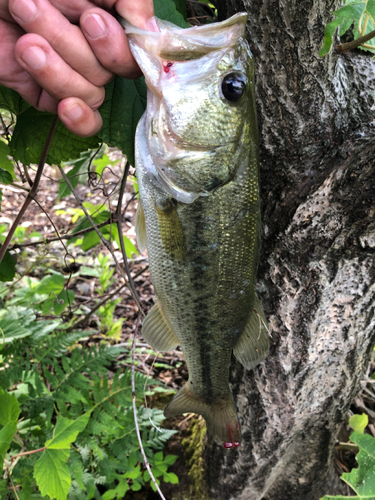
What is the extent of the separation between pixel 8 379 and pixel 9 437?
0.96 m

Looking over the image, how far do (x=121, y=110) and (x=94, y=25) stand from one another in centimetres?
36

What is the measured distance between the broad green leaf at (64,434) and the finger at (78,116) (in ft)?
4.36

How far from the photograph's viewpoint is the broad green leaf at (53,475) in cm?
161

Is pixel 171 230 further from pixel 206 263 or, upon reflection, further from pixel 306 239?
pixel 306 239

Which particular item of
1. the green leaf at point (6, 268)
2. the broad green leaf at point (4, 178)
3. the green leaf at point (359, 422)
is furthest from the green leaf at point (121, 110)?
the green leaf at point (359, 422)

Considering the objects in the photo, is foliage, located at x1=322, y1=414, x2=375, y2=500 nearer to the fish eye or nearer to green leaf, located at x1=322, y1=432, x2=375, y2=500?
green leaf, located at x1=322, y1=432, x2=375, y2=500

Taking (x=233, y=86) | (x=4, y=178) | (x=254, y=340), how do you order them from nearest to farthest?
(x=233, y=86) → (x=254, y=340) → (x=4, y=178)

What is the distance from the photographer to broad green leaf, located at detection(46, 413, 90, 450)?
66.4 inches

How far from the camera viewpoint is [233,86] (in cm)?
127

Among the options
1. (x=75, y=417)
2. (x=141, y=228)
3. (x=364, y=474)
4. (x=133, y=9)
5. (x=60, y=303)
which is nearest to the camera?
(x=133, y=9)

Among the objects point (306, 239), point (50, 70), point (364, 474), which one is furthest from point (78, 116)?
point (364, 474)

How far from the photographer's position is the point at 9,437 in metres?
1.53

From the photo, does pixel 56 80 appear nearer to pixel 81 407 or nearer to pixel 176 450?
pixel 81 407

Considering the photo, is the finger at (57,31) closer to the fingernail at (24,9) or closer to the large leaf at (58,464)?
the fingernail at (24,9)
